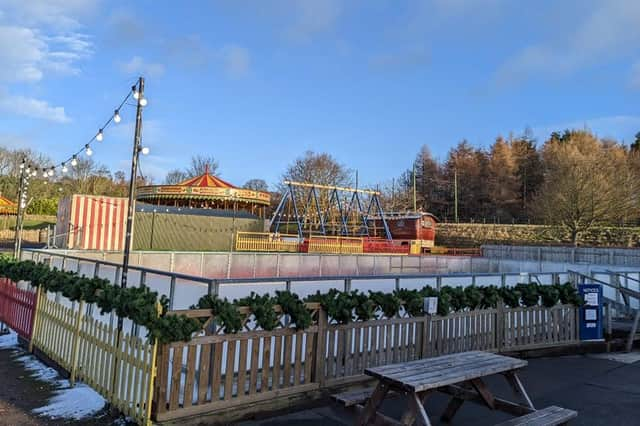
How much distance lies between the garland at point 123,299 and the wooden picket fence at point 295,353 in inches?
6.0

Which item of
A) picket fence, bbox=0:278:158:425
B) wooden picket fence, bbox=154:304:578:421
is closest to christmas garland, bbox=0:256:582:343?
wooden picket fence, bbox=154:304:578:421

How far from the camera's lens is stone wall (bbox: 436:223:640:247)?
36.3m

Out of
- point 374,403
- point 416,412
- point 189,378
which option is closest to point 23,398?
point 189,378

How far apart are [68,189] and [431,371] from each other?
5014cm

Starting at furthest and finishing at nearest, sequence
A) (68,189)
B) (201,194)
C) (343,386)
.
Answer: (68,189), (201,194), (343,386)

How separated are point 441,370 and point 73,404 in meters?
3.68

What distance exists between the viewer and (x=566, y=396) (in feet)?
16.4

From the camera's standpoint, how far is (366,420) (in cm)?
344

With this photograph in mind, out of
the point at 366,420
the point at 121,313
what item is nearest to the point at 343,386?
the point at 366,420

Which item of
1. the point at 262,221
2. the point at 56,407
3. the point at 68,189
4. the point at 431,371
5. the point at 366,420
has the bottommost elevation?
the point at 56,407

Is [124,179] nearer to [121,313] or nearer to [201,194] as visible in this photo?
[201,194]

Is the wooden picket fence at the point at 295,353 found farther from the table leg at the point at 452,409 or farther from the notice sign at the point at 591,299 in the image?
the notice sign at the point at 591,299

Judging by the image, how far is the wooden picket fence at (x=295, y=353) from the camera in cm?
368

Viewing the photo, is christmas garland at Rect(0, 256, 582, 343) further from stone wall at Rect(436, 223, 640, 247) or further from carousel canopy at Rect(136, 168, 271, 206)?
stone wall at Rect(436, 223, 640, 247)
